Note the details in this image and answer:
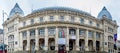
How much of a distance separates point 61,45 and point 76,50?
5.78 m

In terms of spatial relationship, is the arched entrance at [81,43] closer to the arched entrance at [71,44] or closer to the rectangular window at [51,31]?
the arched entrance at [71,44]

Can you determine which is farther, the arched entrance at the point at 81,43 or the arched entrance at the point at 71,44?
the arched entrance at the point at 81,43

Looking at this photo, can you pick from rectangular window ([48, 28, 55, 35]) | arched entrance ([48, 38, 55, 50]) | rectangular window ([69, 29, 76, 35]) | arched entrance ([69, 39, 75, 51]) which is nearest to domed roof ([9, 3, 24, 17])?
arched entrance ([48, 38, 55, 50])

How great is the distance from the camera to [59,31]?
84500 millimetres

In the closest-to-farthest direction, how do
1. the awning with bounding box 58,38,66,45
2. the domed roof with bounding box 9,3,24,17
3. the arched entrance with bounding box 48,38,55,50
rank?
the awning with bounding box 58,38,66,45 < the arched entrance with bounding box 48,38,55,50 < the domed roof with bounding box 9,3,24,17

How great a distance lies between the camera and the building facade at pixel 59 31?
279 ft

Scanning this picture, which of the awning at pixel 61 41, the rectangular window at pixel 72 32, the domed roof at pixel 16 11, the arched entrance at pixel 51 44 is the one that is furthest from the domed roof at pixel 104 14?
the domed roof at pixel 16 11

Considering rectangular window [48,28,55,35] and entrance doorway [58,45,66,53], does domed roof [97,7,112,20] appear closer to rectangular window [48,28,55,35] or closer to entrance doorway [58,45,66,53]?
rectangular window [48,28,55,35]

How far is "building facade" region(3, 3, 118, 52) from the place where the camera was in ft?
279

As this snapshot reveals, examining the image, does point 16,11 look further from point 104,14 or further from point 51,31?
point 104,14

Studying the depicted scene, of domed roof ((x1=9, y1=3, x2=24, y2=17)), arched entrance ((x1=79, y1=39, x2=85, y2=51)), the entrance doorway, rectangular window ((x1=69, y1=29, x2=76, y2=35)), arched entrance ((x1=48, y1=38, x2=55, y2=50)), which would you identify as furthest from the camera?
domed roof ((x1=9, y1=3, x2=24, y2=17))

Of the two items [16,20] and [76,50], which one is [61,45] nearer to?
[76,50]

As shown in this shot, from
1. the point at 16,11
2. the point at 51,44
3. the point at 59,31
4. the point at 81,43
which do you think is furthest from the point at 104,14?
the point at 16,11

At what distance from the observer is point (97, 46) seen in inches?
3888
